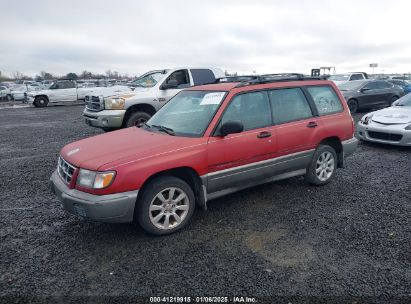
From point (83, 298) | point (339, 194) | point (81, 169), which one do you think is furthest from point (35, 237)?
point (339, 194)

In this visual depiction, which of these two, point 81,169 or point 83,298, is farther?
point 81,169

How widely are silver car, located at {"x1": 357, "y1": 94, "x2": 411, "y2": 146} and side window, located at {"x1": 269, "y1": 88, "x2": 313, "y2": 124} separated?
3.81 meters

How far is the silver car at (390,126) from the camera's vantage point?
7.49m

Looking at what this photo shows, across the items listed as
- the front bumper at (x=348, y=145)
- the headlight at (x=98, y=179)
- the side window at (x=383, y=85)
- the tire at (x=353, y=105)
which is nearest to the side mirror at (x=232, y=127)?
the headlight at (x=98, y=179)

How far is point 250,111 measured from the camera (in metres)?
4.41

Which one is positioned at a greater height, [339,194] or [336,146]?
[336,146]

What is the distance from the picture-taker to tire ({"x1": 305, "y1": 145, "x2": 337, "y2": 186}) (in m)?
5.11

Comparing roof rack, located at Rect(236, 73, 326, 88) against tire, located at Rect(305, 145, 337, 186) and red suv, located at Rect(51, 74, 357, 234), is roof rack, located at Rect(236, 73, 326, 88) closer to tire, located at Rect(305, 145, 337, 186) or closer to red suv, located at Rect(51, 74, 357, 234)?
red suv, located at Rect(51, 74, 357, 234)

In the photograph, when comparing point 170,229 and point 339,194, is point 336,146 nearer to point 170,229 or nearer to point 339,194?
point 339,194

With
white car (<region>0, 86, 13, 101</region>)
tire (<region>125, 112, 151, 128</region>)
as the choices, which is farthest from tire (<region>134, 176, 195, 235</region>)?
white car (<region>0, 86, 13, 101</region>)

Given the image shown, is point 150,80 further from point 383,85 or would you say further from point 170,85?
point 383,85

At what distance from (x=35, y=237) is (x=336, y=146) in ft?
15.3

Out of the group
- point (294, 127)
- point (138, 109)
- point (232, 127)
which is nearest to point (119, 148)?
point (232, 127)

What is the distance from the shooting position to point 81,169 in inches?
138
